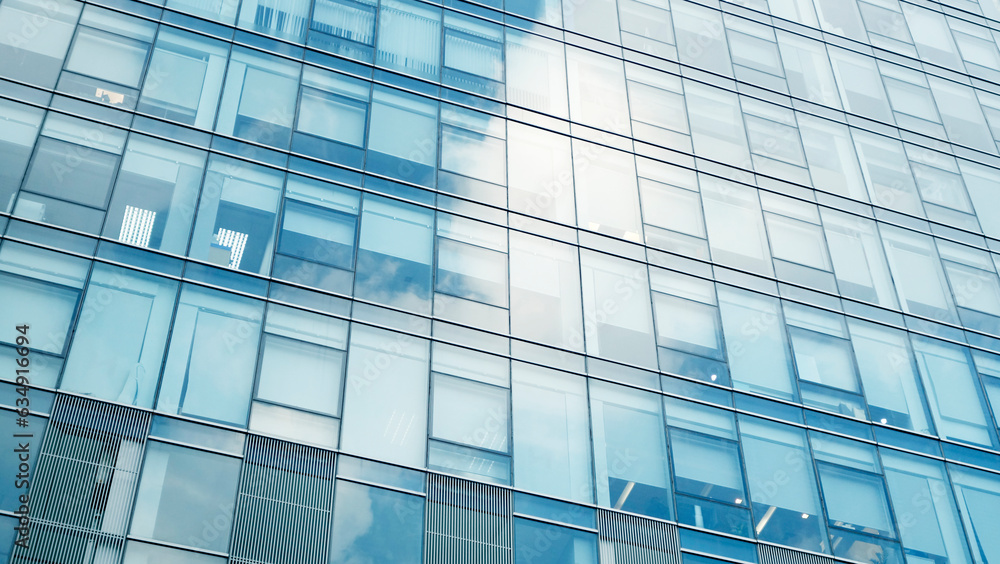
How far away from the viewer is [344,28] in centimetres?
2523

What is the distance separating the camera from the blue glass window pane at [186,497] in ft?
55.8

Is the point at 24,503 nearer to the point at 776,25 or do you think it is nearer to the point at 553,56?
the point at 553,56

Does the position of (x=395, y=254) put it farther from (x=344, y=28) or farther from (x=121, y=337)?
(x=344, y=28)

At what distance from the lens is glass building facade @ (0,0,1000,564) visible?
1816 centimetres

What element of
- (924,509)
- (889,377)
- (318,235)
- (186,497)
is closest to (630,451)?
(924,509)

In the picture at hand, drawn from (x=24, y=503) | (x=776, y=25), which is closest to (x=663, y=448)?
(x=24, y=503)

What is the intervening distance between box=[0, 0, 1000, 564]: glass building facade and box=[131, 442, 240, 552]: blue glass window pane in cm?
5

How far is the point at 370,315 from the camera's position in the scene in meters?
20.8

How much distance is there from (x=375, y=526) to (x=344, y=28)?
12824mm

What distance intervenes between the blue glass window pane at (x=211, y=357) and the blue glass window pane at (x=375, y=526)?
244 centimetres

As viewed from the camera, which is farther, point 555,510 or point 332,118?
point 332,118

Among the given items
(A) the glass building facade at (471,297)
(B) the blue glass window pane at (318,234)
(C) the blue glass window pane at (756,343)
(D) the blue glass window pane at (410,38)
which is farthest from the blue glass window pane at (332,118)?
(C) the blue glass window pane at (756,343)

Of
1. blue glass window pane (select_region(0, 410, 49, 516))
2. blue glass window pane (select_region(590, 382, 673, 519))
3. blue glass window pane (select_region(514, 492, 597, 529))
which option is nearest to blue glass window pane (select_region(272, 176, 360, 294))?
blue glass window pane (select_region(0, 410, 49, 516))

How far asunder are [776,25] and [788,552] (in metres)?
17.3
